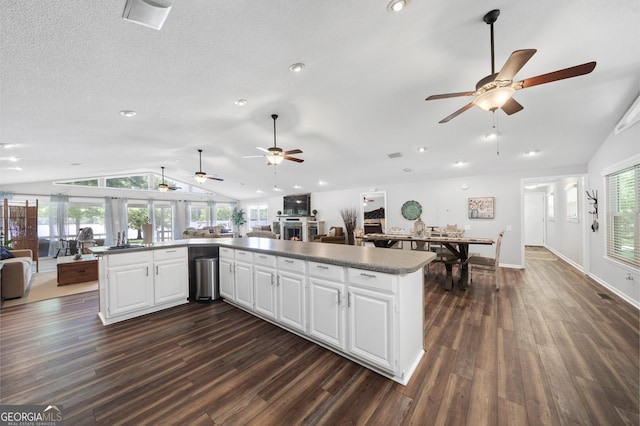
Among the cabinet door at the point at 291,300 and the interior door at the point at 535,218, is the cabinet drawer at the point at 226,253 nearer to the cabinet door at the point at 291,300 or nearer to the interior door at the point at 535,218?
→ the cabinet door at the point at 291,300

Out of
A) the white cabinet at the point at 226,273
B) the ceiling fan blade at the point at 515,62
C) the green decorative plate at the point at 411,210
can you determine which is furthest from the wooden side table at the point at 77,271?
the green decorative plate at the point at 411,210

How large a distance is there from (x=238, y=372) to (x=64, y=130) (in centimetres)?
406

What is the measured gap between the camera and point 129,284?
120 inches

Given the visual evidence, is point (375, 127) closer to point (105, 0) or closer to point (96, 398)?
point (105, 0)

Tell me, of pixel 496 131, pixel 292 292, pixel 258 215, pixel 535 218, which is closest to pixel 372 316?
pixel 292 292

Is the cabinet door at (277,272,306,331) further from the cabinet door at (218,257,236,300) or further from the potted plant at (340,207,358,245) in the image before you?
the potted plant at (340,207,358,245)

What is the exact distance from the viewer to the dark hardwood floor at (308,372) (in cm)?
159

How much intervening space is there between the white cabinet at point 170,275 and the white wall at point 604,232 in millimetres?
6234

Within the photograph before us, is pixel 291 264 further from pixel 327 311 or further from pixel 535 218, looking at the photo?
pixel 535 218

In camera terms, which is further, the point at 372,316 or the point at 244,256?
the point at 244,256

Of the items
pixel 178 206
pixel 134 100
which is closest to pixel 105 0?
pixel 134 100

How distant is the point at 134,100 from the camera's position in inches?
109

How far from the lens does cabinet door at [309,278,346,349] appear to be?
216cm

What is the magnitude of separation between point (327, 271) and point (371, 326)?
1.91ft
